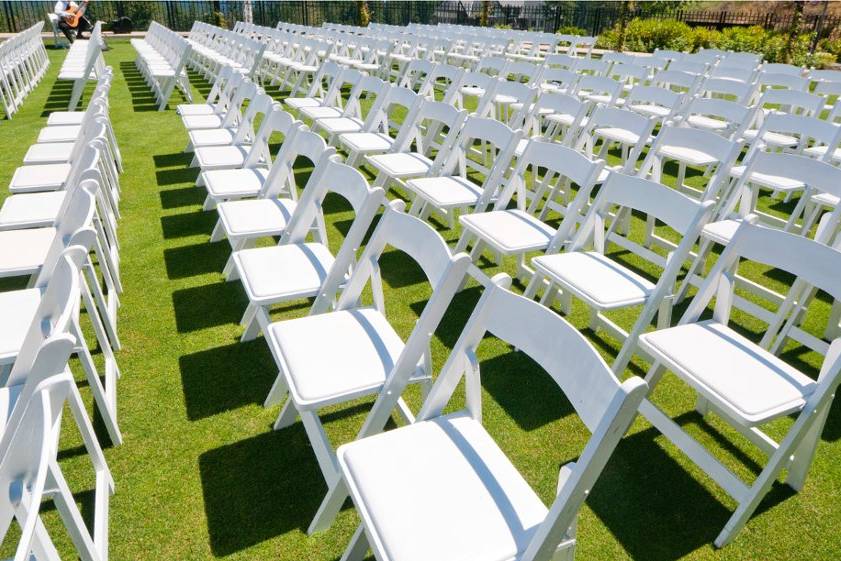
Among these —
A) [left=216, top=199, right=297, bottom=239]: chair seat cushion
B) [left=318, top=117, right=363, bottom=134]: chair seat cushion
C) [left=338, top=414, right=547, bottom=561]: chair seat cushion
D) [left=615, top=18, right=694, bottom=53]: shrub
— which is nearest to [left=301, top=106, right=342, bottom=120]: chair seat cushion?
[left=318, top=117, right=363, bottom=134]: chair seat cushion

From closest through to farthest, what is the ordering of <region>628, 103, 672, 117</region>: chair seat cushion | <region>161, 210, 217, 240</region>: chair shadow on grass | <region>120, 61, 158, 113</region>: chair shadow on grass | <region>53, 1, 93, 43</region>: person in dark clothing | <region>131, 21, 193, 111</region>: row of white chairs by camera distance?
<region>161, 210, 217, 240</region>: chair shadow on grass
<region>628, 103, 672, 117</region>: chair seat cushion
<region>131, 21, 193, 111</region>: row of white chairs
<region>120, 61, 158, 113</region>: chair shadow on grass
<region>53, 1, 93, 43</region>: person in dark clothing

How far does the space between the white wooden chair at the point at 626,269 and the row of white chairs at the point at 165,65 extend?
26.5ft

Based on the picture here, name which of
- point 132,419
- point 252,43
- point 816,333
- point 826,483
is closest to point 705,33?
point 252,43

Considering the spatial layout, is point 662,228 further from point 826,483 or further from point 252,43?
point 252,43

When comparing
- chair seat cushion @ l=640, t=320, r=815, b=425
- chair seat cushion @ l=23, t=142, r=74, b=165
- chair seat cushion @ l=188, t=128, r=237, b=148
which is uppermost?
chair seat cushion @ l=188, t=128, r=237, b=148

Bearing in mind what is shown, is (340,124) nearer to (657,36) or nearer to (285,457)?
(285,457)

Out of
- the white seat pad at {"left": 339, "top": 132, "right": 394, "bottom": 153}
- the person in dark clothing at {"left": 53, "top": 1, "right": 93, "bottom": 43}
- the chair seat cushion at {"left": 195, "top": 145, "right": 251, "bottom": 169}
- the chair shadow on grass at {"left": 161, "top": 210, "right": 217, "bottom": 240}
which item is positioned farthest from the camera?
the person in dark clothing at {"left": 53, "top": 1, "right": 93, "bottom": 43}

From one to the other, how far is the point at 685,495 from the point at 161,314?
3068 millimetres

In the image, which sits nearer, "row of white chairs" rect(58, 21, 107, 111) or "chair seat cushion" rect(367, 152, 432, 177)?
"chair seat cushion" rect(367, 152, 432, 177)

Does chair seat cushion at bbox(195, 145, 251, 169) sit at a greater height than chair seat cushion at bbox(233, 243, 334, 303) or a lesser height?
greater

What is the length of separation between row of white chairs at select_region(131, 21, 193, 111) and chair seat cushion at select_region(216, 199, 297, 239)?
650 cm

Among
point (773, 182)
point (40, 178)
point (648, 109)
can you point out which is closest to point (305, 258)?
point (40, 178)

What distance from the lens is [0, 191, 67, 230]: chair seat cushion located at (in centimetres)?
326

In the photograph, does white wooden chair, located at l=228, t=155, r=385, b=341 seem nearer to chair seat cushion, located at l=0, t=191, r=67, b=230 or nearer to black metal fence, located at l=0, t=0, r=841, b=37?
chair seat cushion, located at l=0, t=191, r=67, b=230
